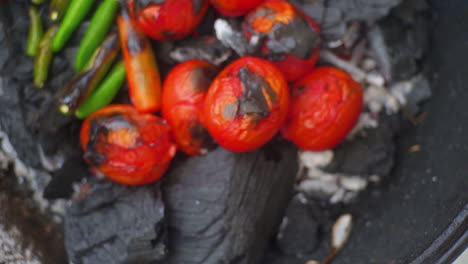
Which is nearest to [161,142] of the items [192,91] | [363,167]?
[192,91]

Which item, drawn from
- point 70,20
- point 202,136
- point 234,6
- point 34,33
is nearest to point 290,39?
point 234,6

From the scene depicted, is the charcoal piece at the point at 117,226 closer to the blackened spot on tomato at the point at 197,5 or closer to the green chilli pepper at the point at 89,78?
the green chilli pepper at the point at 89,78

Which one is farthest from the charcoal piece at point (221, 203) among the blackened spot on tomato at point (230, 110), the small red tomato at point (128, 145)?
the blackened spot on tomato at point (230, 110)

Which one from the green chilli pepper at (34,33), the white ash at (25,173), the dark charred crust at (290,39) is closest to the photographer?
the dark charred crust at (290,39)

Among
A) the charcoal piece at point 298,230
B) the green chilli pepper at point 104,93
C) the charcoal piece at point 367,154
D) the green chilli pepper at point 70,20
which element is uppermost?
the green chilli pepper at point 70,20

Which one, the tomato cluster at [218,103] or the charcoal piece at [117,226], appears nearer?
the tomato cluster at [218,103]

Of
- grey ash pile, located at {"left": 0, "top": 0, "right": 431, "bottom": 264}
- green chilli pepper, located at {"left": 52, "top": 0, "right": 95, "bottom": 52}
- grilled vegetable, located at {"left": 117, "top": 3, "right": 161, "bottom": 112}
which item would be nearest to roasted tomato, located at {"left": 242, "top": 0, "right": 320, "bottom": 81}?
grey ash pile, located at {"left": 0, "top": 0, "right": 431, "bottom": 264}

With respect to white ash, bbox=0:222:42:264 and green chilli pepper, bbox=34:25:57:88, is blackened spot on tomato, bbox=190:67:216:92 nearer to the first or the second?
green chilli pepper, bbox=34:25:57:88
